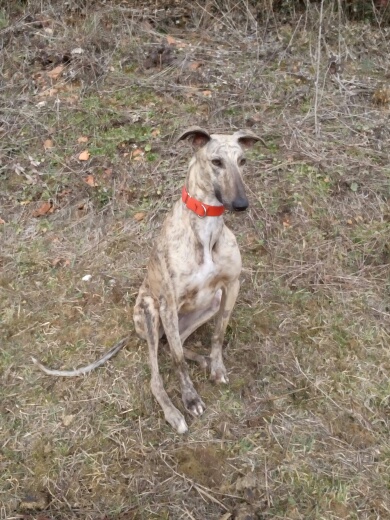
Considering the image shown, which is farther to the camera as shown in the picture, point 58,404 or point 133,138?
point 133,138

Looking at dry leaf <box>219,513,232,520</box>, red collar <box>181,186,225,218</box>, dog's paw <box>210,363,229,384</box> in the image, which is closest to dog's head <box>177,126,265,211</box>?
red collar <box>181,186,225,218</box>

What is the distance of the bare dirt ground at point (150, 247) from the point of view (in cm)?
320

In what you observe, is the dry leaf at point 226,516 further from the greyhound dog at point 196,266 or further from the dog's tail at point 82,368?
the dog's tail at point 82,368

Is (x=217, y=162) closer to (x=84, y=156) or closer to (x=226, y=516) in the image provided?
(x=226, y=516)

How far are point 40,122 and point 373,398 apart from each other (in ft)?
14.6

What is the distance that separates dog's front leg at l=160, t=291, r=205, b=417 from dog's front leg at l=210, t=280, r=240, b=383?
215 millimetres

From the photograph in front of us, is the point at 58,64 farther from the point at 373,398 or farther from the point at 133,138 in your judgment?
the point at 373,398

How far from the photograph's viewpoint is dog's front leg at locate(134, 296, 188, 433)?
11.3 ft

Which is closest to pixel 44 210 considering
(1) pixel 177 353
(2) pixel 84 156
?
(2) pixel 84 156

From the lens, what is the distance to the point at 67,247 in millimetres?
4848

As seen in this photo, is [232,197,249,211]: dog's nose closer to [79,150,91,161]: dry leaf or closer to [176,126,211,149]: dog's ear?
[176,126,211,149]: dog's ear

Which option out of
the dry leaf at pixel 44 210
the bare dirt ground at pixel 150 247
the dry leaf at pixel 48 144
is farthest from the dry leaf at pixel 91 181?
the dry leaf at pixel 48 144

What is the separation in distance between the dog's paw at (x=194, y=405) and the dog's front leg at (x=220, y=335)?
0.78 ft

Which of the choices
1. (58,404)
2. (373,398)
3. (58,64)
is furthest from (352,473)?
(58,64)
